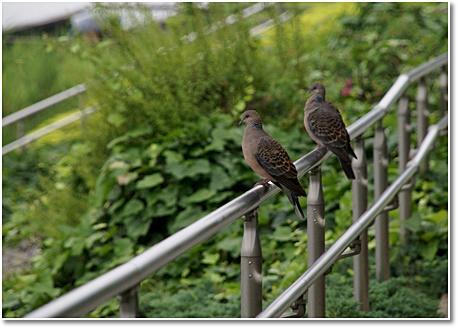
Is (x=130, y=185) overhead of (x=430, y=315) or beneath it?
overhead

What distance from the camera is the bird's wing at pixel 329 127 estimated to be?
362cm

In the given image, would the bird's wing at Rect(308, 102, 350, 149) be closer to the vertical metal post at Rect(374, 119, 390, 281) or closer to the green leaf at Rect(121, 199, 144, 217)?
the vertical metal post at Rect(374, 119, 390, 281)

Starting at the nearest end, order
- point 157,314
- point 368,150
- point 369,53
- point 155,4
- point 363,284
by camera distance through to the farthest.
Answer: point 363,284 < point 157,314 < point 368,150 < point 369,53 < point 155,4

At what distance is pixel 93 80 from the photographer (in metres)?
6.93

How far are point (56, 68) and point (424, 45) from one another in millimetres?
4194

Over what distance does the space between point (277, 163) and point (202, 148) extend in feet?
11.5

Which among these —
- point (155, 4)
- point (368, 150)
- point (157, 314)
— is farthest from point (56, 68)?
point (157, 314)

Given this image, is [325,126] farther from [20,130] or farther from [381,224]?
[20,130]

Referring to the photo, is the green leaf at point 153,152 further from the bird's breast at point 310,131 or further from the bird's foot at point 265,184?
the bird's foot at point 265,184

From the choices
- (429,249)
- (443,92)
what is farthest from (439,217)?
(443,92)

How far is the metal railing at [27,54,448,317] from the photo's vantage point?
1.73 meters

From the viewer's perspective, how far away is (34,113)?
9.39 m

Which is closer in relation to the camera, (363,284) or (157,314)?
(363,284)

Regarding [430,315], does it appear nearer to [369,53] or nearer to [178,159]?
[178,159]
